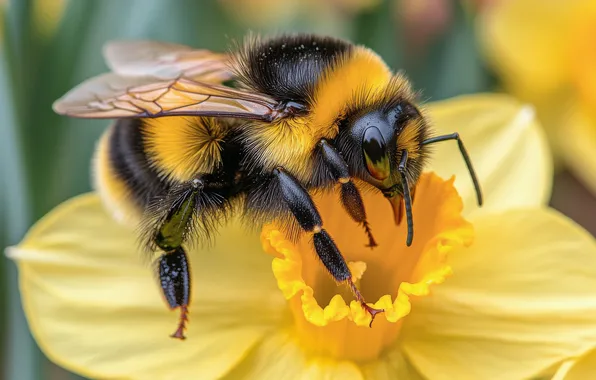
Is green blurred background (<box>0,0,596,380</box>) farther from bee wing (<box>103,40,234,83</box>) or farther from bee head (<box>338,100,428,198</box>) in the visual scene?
bee head (<box>338,100,428,198</box>)

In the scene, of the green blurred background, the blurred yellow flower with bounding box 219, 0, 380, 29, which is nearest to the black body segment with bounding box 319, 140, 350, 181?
the green blurred background

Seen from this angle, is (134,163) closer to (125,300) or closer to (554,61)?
(125,300)

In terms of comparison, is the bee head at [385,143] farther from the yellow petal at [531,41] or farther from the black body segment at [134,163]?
the yellow petal at [531,41]

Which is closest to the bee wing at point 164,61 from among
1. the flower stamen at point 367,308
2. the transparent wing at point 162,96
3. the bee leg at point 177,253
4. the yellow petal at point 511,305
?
the transparent wing at point 162,96

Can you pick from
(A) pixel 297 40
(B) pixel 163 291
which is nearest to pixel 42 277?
(B) pixel 163 291

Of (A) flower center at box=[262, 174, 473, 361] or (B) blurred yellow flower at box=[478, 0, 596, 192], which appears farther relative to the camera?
(B) blurred yellow flower at box=[478, 0, 596, 192]

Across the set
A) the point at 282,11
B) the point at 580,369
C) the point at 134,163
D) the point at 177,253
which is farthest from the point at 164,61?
the point at 282,11

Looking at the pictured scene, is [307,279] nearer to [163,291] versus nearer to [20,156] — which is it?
[163,291]
